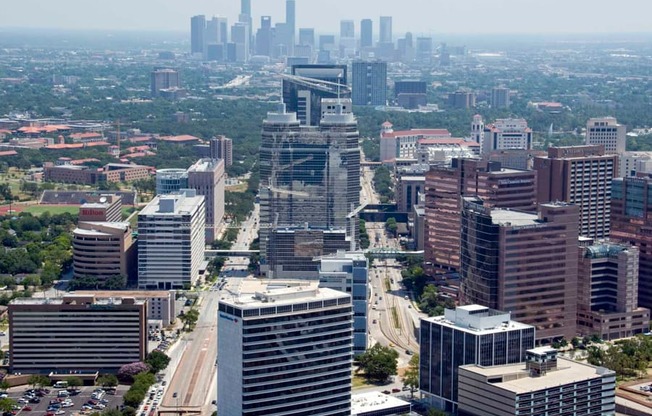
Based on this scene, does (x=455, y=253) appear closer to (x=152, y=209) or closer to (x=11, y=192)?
(x=152, y=209)

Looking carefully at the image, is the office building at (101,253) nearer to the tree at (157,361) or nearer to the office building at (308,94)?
the tree at (157,361)

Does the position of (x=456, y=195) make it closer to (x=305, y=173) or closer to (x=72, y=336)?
(x=305, y=173)

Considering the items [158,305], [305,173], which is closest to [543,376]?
[158,305]

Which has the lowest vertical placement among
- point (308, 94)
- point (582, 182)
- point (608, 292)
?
point (608, 292)

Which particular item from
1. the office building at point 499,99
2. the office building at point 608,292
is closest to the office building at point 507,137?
the office building at point 608,292

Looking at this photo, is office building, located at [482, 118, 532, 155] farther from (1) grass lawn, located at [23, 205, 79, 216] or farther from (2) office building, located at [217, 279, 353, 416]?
(2) office building, located at [217, 279, 353, 416]

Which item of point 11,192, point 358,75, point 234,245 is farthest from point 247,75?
point 234,245
